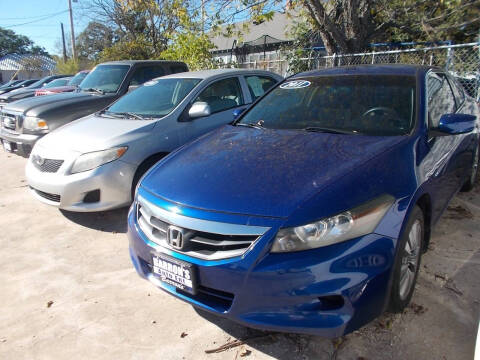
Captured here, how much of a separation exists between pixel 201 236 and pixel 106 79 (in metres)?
6.21

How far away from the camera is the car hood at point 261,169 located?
6.43 feet

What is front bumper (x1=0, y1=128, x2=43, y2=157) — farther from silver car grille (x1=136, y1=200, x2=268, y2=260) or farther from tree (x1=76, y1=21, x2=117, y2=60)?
tree (x1=76, y1=21, x2=117, y2=60)

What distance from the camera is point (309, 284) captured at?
1759 millimetres

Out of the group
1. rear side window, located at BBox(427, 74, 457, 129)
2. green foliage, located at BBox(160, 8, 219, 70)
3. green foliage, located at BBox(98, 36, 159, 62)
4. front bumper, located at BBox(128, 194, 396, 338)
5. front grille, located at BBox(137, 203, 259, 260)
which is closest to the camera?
front bumper, located at BBox(128, 194, 396, 338)

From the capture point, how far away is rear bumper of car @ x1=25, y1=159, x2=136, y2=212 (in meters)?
3.61

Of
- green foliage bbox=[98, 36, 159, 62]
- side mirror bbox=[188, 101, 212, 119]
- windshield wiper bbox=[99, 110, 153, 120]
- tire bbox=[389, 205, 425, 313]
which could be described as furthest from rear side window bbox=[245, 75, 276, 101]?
green foliage bbox=[98, 36, 159, 62]

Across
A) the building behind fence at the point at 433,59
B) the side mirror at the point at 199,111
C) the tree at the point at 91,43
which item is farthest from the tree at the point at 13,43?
the side mirror at the point at 199,111

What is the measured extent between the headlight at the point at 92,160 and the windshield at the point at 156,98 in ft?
2.92

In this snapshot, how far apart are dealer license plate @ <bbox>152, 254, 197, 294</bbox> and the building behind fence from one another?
249 inches

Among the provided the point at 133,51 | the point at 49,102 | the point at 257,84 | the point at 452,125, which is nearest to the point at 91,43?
the point at 133,51

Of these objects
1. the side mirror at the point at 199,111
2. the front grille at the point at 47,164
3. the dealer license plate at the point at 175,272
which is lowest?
the dealer license plate at the point at 175,272

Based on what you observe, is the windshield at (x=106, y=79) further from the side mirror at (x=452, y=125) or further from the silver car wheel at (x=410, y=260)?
the silver car wheel at (x=410, y=260)

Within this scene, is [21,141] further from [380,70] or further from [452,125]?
[452,125]

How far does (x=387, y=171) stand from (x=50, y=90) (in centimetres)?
1020
